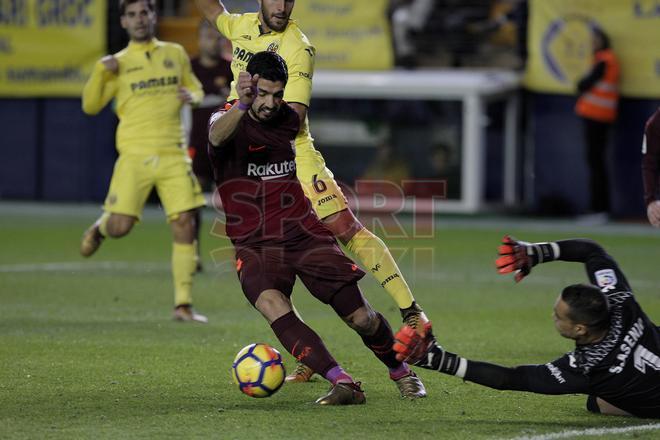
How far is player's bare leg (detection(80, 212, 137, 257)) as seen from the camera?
10398 mm

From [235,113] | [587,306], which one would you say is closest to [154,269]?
[235,113]

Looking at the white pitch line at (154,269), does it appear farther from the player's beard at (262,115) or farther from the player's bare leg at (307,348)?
the player's beard at (262,115)

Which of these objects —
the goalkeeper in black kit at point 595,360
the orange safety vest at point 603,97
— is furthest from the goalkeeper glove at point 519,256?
the orange safety vest at point 603,97

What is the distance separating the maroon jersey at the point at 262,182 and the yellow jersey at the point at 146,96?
3277 millimetres

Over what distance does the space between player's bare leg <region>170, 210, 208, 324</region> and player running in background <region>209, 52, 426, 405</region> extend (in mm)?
2850

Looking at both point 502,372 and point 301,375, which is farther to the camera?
point 301,375

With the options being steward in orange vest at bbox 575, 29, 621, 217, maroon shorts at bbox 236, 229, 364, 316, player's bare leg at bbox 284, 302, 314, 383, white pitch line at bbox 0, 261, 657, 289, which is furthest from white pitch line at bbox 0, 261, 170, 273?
steward in orange vest at bbox 575, 29, 621, 217

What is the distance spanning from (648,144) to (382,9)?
1175 centimetres

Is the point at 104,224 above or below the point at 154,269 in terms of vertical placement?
above

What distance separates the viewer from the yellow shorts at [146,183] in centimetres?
1038

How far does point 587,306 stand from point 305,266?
1659 millimetres

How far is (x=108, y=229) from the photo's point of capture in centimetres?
1050

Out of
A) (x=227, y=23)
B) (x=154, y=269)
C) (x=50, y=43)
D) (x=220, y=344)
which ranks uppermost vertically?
(x=50, y=43)

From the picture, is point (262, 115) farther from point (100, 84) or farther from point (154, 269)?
point (154, 269)
